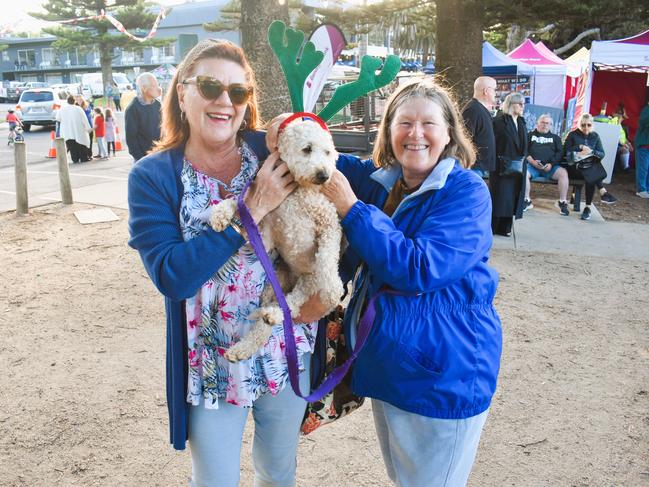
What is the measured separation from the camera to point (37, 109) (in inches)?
891

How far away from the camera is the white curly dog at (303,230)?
1721 mm

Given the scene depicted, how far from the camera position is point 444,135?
1.87 meters

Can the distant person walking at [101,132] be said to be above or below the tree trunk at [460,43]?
below

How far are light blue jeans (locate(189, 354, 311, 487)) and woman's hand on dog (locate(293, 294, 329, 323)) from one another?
0.16m

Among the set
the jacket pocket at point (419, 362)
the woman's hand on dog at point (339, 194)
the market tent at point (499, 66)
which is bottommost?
the jacket pocket at point (419, 362)

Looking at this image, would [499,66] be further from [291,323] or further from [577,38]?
[291,323]

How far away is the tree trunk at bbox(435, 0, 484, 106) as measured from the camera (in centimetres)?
845

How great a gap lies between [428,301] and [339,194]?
0.44 metres

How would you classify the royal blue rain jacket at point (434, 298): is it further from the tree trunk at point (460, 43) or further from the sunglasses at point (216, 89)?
the tree trunk at point (460, 43)

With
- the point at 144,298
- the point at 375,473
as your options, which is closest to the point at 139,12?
the point at 144,298

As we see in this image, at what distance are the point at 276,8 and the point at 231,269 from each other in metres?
6.43

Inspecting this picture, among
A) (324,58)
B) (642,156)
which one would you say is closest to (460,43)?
(642,156)

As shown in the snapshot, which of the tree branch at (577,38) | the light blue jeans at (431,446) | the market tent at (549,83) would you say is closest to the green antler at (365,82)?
the light blue jeans at (431,446)

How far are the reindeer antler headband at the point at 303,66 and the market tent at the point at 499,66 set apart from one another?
11934 millimetres
